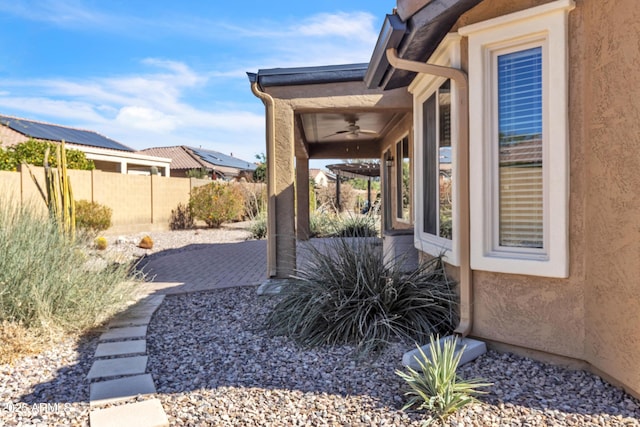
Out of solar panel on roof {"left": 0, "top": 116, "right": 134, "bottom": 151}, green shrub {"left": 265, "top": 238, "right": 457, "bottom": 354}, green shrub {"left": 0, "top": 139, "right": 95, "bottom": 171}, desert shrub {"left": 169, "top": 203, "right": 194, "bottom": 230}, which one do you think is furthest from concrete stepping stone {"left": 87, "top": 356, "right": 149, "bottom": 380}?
solar panel on roof {"left": 0, "top": 116, "right": 134, "bottom": 151}

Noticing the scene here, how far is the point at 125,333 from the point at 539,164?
4609 mm

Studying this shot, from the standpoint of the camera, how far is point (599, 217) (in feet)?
11.7

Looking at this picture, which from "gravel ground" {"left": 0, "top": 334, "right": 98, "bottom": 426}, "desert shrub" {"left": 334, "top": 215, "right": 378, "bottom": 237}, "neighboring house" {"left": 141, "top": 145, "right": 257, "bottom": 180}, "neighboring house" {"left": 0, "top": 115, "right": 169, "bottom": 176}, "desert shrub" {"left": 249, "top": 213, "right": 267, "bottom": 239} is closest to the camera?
"gravel ground" {"left": 0, "top": 334, "right": 98, "bottom": 426}

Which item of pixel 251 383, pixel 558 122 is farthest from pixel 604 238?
pixel 251 383

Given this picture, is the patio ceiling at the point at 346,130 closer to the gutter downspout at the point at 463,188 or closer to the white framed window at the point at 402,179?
the white framed window at the point at 402,179

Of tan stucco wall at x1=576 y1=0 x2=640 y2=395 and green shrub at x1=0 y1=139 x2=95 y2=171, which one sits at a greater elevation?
green shrub at x1=0 y1=139 x2=95 y2=171

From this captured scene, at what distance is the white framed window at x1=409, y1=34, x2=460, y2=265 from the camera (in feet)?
15.1

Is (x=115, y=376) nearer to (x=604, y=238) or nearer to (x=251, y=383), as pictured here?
(x=251, y=383)

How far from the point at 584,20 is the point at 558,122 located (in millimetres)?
814

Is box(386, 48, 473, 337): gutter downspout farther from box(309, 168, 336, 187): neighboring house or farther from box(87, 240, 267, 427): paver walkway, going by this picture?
box(309, 168, 336, 187): neighboring house

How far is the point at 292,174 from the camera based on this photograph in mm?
7301

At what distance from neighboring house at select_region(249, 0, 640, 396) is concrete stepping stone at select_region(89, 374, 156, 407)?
9.34 ft

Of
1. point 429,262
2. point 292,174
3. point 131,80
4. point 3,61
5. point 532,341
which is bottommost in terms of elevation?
point 532,341

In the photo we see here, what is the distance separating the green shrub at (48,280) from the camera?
15.5 feet
